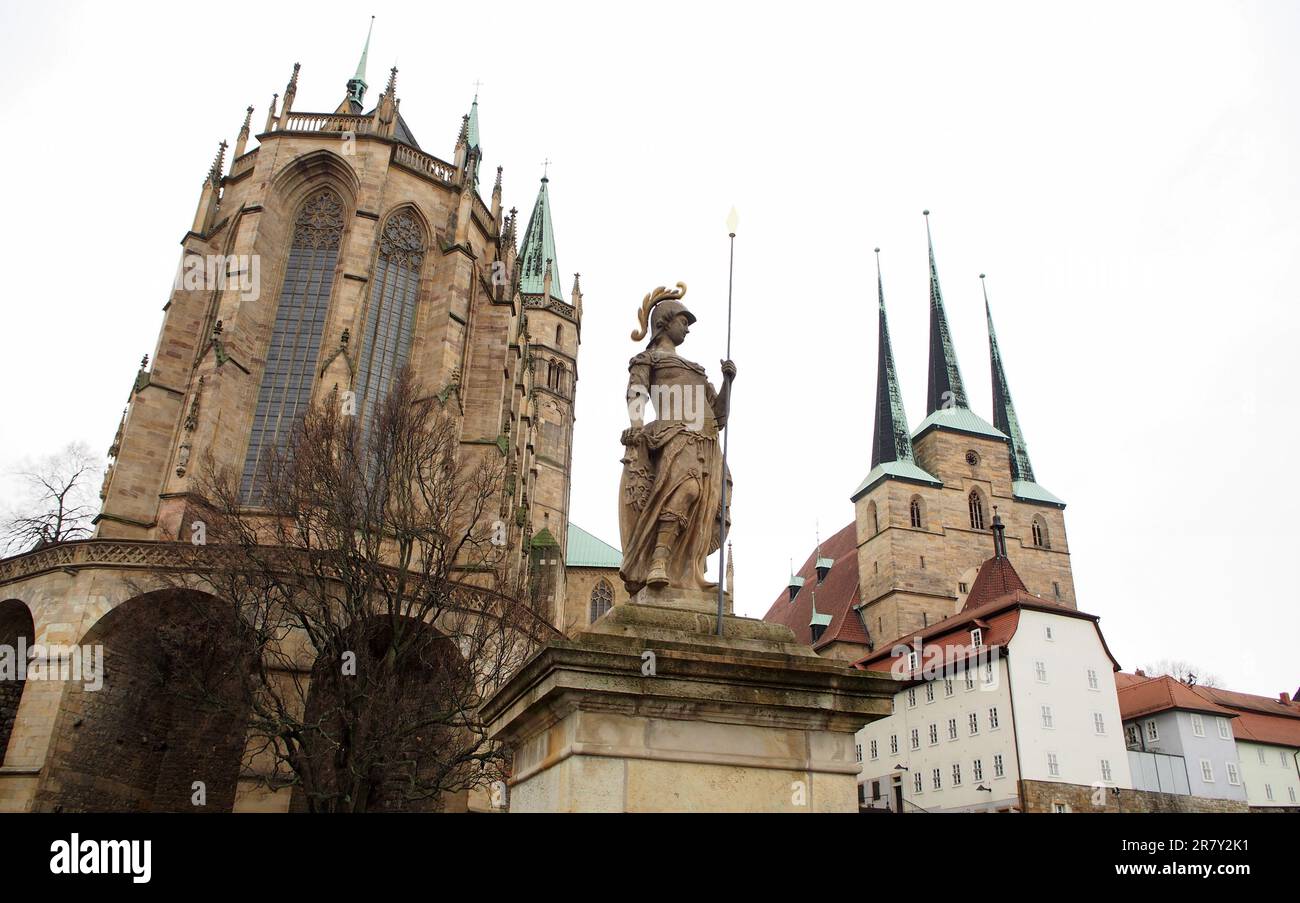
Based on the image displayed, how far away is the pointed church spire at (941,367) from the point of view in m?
73.9

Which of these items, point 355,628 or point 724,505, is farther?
point 355,628

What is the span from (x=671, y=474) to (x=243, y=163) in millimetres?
34289

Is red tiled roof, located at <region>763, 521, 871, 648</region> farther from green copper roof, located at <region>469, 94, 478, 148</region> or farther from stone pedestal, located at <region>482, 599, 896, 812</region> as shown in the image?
stone pedestal, located at <region>482, 599, 896, 812</region>

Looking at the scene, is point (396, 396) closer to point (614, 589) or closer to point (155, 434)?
point (155, 434)

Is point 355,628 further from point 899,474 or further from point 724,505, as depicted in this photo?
point 899,474

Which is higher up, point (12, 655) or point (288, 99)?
point (288, 99)

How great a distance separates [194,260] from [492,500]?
1419 cm

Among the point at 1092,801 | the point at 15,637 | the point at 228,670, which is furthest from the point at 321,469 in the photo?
the point at 1092,801

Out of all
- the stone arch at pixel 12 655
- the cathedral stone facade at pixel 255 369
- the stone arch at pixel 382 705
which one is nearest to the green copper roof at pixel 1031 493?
the cathedral stone facade at pixel 255 369

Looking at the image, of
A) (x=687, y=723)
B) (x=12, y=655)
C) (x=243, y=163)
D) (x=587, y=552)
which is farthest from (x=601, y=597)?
(x=687, y=723)

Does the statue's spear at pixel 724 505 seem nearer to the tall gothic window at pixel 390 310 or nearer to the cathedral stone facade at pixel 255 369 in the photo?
the cathedral stone facade at pixel 255 369

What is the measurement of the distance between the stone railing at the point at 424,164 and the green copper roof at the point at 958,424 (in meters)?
44.7

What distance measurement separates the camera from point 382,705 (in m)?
17.4

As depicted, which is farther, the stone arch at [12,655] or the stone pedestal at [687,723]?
the stone arch at [12,655]
